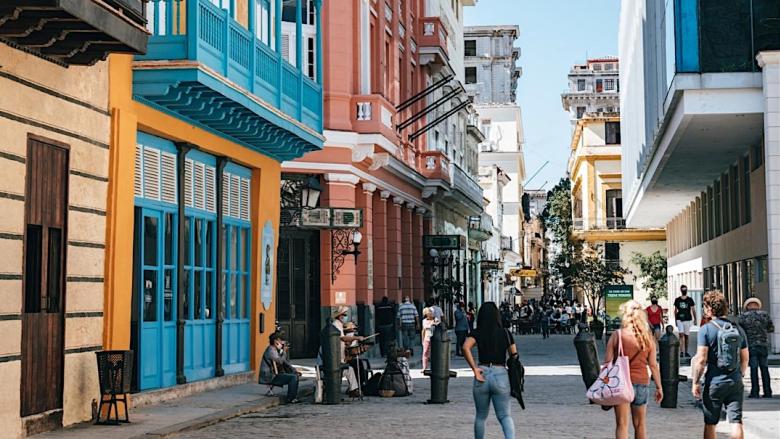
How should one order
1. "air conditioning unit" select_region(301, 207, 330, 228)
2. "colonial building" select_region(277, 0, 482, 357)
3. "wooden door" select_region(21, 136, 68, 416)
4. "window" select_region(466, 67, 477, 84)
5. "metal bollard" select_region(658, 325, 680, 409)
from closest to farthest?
"wooden door" select_region(21, 136, 68, 416) < "metal bollard" select_region(658, 325, 680, 409) < "air conditioning unit" select_region(301, 207, 330, 228) < "colonial building" select_region(277, 0, 482, 357) < "window" select_region(466, 67, 477, 84)

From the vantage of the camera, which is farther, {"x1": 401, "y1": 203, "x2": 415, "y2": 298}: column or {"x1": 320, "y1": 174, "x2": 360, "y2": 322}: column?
{"x1": 401, "y1": 203, "x2": 415, "y2": 298}: column

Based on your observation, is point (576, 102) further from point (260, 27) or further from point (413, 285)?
point (260, 27)

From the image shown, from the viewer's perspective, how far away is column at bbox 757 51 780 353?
90.9 feet

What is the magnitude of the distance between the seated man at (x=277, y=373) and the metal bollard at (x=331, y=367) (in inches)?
19.8

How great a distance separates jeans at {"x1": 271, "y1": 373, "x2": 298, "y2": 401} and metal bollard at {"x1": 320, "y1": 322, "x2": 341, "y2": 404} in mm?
464

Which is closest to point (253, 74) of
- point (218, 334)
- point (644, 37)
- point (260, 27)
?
point (260, 27)

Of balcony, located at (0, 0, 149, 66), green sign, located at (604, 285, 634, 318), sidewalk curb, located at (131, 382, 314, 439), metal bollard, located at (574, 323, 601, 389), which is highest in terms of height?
balcony, located at (0, 0, 149, 66)

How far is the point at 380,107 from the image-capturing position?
30.2 metres

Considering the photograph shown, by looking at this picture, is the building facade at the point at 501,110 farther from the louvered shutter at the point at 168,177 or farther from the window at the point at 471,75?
the louvered shutter at the point at 168,177

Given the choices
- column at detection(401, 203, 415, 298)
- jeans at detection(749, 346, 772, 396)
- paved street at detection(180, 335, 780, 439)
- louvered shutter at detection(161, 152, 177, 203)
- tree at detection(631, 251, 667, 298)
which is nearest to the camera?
paved street at detection(180, 335, 780, 439)

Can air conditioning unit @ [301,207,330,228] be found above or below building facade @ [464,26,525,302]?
below

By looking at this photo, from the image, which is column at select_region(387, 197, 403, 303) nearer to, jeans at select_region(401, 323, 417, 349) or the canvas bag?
jeans at select_region(401, 323, 417, 349)

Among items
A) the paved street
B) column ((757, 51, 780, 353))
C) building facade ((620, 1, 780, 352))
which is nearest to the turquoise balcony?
the paved street

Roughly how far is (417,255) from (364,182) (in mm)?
9901
